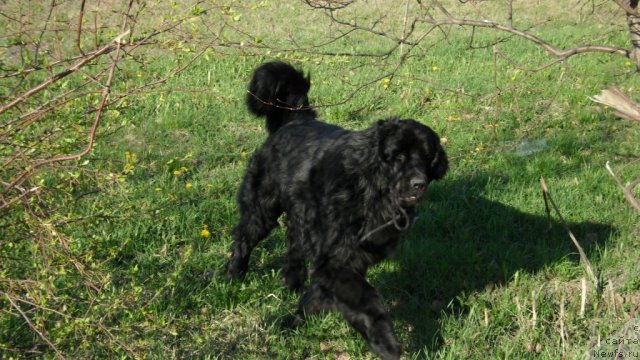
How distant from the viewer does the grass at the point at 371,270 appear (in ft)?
12.5

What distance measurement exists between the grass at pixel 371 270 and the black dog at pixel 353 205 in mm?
308

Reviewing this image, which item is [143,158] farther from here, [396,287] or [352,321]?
[352,321]

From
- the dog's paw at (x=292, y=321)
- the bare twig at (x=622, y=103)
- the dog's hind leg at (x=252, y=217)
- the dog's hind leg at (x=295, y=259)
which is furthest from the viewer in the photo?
the dog's hind leg at (x=252, y=217)

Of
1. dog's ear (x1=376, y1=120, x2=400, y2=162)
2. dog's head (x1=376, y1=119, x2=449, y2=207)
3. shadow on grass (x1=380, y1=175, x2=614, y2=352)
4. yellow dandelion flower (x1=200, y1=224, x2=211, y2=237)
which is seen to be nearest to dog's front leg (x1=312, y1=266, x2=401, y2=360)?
shadow on grass (x1=380, y1=175, x2=614, y2=352)

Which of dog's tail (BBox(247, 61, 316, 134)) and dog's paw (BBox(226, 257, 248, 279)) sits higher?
A: dog's tail (BBox(247, 61, 316, 134))

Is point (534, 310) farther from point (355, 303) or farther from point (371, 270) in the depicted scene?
point (371, 270)

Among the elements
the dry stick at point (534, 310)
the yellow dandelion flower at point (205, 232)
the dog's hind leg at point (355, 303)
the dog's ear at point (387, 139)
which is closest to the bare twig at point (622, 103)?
the dog's ear at point (387, 139)

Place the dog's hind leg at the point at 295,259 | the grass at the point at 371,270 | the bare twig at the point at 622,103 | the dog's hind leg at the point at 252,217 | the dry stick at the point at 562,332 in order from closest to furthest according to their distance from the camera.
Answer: the bare twig at the point at 622,103 → the grass at the point at 371,270 → the dry stick at the point at 562,332 → the dog's hind leg at the point at 295,259 → the dog's hind leg at the point at 252,217

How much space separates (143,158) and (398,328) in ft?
12.5

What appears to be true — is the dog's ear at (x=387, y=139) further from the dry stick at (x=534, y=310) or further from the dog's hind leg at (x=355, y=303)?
the dry stick at (x=534, y=310)

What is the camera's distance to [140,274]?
4926 mm

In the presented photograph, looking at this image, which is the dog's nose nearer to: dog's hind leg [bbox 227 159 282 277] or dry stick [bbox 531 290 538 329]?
dry stick [bbox 531 290 538 329]

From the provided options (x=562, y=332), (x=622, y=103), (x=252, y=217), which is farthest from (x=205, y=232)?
(x=622, y=103)

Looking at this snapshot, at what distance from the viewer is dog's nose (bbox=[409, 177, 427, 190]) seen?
4191 millimetres
